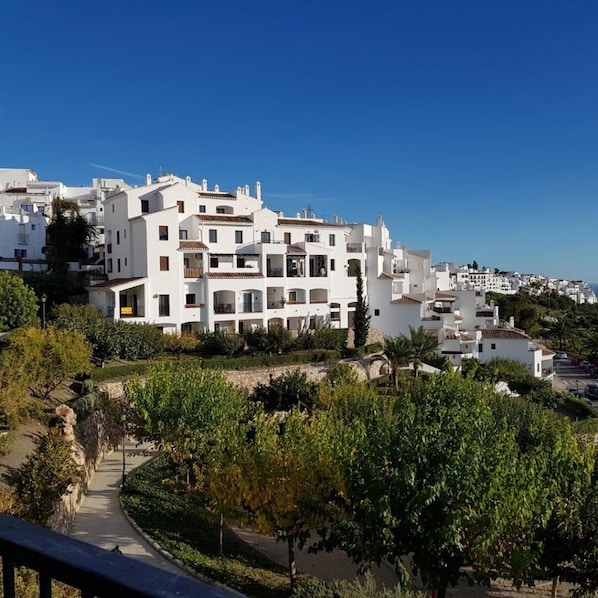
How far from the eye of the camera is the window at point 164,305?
37.2m

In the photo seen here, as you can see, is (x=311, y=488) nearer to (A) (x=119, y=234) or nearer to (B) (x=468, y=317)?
(A) (x=119, y=234)

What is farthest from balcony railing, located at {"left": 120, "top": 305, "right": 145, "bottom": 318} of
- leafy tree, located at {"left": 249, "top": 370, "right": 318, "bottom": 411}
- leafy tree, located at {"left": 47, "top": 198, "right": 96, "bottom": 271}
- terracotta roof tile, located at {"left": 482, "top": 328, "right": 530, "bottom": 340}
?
terracotta roof tile, located at {"left": 482, "top": 328, "right": 530, "bottom": 340}

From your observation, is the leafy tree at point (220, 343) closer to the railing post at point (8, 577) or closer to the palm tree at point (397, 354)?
the palm tree at point (397, 354)

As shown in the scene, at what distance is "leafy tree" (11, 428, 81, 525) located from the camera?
12.6 meters

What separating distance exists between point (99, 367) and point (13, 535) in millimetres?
28388

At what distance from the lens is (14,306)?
31.0m

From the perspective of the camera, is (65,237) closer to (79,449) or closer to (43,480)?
(79,449)

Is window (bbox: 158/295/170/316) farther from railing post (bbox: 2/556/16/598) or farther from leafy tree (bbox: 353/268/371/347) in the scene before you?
railing post (bbox: 2/556/16/598)

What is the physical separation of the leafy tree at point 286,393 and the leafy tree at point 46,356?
10768 millimetres

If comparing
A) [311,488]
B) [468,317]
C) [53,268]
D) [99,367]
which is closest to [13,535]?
[311,488]

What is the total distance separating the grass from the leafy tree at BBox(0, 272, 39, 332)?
48.5 ft

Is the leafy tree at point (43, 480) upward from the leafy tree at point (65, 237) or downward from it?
downward

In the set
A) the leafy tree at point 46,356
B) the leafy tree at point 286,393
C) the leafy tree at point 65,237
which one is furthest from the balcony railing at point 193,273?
the leafy tree at point 46,356

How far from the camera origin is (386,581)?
604 inches
